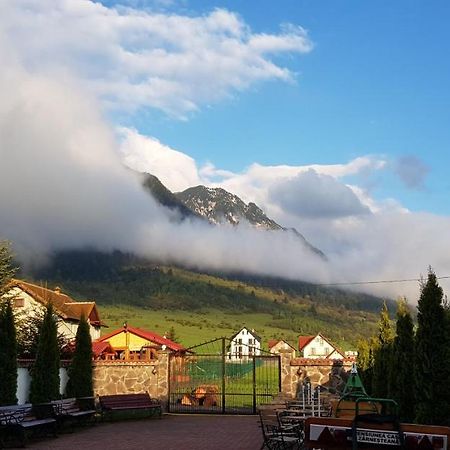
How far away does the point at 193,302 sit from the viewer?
115375mm

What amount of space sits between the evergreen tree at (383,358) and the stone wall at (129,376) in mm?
7765

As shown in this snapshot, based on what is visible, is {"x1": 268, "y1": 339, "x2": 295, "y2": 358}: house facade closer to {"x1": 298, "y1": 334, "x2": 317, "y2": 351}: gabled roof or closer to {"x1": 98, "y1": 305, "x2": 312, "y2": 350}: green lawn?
{"x1": 298, "y1": 334, "x2": 317, "y2": 351}: gabled roof

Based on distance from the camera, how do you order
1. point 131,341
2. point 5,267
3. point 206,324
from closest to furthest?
point 5,267
point 131,341
point 206,324

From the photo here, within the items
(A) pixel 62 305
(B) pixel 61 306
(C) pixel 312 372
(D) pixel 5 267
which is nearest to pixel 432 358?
(C) pixel 312 372

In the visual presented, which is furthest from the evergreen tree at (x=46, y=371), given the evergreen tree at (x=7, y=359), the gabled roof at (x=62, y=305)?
the gabled roof at (x=62, y=305)

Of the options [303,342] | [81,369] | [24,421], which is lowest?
[24,421]

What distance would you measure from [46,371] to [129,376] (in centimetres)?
480

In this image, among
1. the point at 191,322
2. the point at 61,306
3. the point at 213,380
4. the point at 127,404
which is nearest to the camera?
the point at 127,404

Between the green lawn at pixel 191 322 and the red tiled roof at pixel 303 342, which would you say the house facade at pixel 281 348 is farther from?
the green lawn at pixel 191 322

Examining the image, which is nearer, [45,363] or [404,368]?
[404,368]

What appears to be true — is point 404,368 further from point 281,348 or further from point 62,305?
point 62,305

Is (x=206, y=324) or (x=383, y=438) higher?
(x=206, y=324)

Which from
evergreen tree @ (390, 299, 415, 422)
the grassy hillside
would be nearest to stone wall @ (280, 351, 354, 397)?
evergreen tree @ (390, 299, 415, 422)

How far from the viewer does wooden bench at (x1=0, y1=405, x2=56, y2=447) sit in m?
12.9
